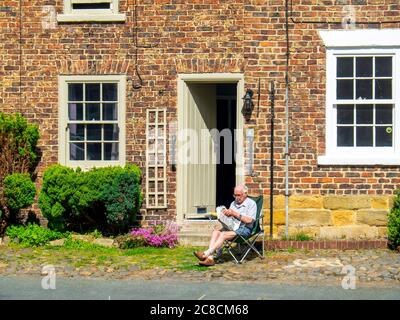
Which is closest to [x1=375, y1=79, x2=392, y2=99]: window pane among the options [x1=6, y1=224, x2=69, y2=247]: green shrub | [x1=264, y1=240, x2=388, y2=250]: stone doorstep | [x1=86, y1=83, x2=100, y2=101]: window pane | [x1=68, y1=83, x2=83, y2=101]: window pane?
[x1=264, y1=240, x2=388, y2=250]: stone doorstep

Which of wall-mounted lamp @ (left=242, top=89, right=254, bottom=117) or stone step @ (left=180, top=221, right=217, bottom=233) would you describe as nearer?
wall-mounted lamp @ (left=242, top=89, right=254, bottom=117)

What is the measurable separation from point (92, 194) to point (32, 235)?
4.28ft

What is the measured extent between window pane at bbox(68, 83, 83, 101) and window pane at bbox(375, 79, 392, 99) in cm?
542

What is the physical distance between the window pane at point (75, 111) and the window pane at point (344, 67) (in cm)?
481

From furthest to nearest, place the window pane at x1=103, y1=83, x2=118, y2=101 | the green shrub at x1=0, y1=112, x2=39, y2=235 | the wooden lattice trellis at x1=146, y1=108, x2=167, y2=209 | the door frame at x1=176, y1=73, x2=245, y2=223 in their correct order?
the window pane at x1=103, y1=83, x2=118, y2=101, the wooden lattice trellis at x1=146, y1=108, x2=167, y2=209, the door frame at x1=176, y1=73, x2=245, y2=223, the green shrub at x1=0, y1=112, x2=39, y2=235

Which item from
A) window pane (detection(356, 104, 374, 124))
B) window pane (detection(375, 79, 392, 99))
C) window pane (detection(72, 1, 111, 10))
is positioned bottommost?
window pane (detection(356, 104, 374, 124))

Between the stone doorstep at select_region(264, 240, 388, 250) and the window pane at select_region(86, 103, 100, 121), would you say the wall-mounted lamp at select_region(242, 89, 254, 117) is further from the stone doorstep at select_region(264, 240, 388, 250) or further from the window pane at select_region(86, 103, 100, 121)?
the window pane at select_region(86, 103, 100, 121)

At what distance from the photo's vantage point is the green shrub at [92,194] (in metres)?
14.6

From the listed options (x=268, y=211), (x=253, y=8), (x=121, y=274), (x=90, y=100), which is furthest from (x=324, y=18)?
(x=121, y=274)

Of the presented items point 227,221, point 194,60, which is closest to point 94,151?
point 194,60

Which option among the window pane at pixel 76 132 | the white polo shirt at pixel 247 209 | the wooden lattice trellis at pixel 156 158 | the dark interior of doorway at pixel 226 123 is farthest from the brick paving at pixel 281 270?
the dark interior of doorway at pixel 226 123

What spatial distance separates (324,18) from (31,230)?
644cm

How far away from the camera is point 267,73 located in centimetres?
1470

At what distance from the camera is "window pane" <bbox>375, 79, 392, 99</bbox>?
1459 cm
